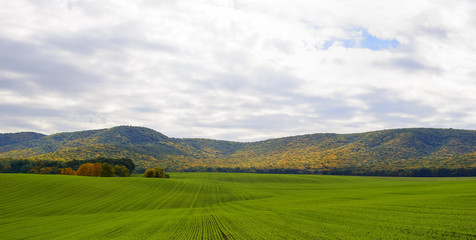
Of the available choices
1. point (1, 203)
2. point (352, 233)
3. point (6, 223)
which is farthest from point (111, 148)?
point (352, 233)

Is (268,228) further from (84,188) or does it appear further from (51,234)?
(84,188)

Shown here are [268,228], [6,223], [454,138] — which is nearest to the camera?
[268,228]

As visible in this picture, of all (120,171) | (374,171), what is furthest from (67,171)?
(374,171)

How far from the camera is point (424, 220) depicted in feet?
58.7

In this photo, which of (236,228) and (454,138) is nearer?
(236,228)

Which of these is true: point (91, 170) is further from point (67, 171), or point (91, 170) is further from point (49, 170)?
point (49, 170)

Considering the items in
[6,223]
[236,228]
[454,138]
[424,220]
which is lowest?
[6,223]

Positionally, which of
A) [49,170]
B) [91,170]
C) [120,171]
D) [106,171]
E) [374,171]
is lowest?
[49,170]

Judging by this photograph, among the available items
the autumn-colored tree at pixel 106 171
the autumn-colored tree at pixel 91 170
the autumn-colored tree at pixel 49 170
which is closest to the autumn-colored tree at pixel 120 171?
the autumn-colored tree at pixel 106 171

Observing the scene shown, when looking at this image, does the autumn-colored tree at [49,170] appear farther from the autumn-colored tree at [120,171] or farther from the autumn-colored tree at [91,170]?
the autumn-colored tree at [120,171]

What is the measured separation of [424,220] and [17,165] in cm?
12581

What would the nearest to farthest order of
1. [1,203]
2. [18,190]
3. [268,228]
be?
1. [268,228]
2. [1,203]
3. [18,190]

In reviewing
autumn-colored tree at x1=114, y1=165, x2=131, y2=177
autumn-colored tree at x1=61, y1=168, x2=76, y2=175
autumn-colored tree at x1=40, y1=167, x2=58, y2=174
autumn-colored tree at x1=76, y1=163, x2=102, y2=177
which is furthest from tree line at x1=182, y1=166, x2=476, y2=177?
autumn-colored tree at x1=76, y1=163, x2=102, y2=177

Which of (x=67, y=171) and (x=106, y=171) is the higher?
(x=106, y=171)
